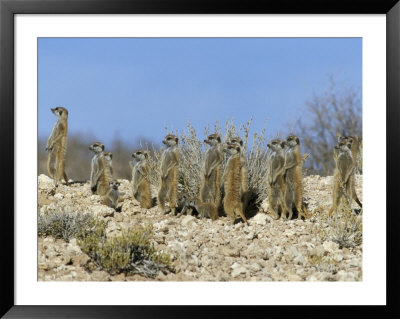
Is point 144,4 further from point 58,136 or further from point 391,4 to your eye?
point 58,136

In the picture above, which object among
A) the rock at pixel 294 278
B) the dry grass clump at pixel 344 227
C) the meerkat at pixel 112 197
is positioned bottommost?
the rock at pixel 294 278

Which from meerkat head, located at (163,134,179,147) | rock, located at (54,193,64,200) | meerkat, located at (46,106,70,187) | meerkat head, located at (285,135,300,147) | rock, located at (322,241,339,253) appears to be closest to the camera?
rock, located at (322,241,339,253)

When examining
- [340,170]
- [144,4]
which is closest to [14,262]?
[144,4]

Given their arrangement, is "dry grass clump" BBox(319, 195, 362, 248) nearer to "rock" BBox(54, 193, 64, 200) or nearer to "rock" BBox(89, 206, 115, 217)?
"rock" BBox(89, 206, 115, 217)

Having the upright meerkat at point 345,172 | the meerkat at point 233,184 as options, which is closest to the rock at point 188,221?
the meerkat at point 233,184

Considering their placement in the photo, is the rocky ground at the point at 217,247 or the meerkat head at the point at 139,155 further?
the meerkat head at the point at 139,155

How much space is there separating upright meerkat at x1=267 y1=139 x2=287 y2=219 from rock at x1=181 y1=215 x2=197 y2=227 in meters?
1.05

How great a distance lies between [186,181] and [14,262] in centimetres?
342

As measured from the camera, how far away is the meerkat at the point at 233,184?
7.83 metres

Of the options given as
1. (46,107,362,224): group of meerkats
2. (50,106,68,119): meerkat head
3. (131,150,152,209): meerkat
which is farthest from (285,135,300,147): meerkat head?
(50,106,68,119): meerkat head

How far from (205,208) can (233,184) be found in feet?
1.68

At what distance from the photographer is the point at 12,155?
6.13 meters

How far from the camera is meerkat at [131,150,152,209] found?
27.4ft

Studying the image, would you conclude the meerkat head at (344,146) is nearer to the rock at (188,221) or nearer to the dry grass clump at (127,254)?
the rock at (188,221)
